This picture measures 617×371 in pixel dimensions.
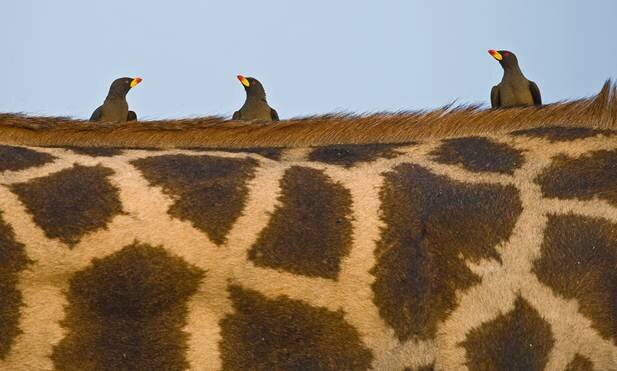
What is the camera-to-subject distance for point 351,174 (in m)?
4.71

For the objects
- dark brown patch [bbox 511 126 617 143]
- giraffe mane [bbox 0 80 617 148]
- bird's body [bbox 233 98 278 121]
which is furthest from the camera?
bird's body [bbox 233 98 278 121]

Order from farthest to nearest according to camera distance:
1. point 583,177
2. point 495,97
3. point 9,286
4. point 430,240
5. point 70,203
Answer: point 495,97 < point 583,177 < point 430,240 < point 70,203 < point 9,286

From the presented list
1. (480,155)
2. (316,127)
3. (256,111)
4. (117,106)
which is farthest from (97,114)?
(480,155)

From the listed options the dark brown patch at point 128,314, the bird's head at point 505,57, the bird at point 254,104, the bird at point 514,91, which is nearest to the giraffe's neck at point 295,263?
the dark brown patch at point 128,314

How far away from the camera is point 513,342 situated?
14.9 feet

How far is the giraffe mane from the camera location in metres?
4.76

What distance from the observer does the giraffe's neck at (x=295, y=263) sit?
4.26 m

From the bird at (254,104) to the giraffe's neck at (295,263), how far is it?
536cm

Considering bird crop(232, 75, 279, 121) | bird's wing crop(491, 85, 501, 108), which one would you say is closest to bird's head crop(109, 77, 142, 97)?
bird crop(232, 75, 279, 121)

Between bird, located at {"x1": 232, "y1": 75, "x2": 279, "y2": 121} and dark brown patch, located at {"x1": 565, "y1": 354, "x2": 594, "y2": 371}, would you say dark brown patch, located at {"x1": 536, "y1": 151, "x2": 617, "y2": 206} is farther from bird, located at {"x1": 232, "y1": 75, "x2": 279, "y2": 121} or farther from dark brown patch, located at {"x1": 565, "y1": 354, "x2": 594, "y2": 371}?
bird, located at {"x1": 232, "y1": 75, "x2": 279, "y2": 121}

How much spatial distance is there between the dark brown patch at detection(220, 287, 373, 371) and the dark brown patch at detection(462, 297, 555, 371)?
0.41 metres

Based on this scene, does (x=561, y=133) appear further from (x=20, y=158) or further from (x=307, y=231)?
(x=20, y=158)

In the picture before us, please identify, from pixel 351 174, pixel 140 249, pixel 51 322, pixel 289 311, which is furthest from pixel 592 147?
pixel 51 322

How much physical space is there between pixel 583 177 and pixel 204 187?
1.56m
